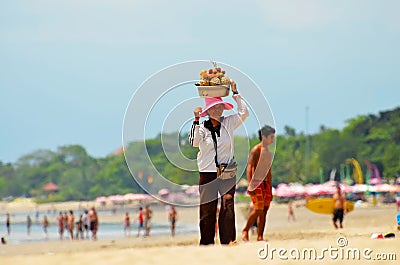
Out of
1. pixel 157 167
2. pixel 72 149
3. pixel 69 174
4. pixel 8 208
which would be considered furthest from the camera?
pixel 72 149

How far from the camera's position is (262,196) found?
1248cm

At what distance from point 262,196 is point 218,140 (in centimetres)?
225

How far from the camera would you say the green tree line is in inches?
432

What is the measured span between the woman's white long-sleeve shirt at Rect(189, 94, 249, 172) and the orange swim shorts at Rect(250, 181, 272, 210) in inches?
76.8

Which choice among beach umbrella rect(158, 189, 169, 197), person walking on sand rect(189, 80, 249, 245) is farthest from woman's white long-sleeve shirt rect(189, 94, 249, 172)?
beach umbrella rect(158, 189, 169, 197)

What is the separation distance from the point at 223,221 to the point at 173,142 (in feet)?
3.49

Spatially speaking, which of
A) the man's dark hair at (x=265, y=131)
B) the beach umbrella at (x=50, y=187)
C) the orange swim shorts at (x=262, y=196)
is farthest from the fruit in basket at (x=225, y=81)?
the beach umbrella at (x=50, y=187)

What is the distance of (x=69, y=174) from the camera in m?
164

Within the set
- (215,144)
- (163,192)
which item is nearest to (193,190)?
(163,192)

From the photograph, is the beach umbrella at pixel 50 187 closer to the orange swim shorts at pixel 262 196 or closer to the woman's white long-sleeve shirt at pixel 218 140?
the orange swim shorts at pixel 262 196

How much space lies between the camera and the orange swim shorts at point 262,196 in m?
12.4

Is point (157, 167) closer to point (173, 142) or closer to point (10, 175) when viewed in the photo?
point (173, 142)

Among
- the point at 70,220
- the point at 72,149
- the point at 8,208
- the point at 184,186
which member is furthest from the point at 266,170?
the point at 72,149

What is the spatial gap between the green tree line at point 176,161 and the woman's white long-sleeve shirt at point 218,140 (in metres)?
0.21
